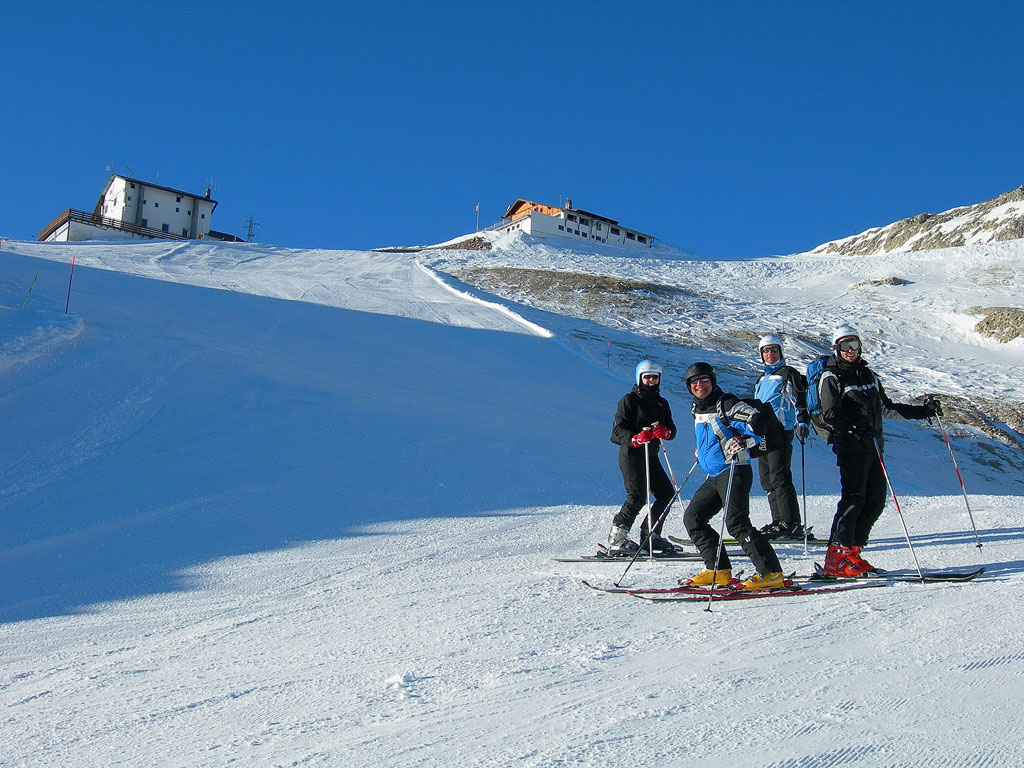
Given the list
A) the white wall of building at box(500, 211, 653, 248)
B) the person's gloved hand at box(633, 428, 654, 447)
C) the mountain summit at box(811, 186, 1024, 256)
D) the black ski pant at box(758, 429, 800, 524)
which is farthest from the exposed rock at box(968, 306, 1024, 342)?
the white wall of building at box(500, 211, 653, 248)

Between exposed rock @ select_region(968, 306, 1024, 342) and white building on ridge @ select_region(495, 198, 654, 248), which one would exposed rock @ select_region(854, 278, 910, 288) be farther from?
white building on ridge @ select_region(495, 198, 654, 248)

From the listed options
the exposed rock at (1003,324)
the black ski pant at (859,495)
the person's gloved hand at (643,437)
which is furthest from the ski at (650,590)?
the exposed rock at (1003,324)

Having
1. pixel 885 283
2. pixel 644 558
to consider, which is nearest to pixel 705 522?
pixel 644 558

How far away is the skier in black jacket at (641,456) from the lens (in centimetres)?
647

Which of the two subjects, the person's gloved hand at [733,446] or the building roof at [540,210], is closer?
the person's gloved hand at [733,446]

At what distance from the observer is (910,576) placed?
5.19m

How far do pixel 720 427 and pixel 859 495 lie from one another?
55.9 inches

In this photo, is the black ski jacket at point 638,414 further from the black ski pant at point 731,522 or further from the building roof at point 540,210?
the building roof at point 540,210

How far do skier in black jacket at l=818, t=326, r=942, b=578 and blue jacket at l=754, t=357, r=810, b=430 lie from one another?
1.01 m

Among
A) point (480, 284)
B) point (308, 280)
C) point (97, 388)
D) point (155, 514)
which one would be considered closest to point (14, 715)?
point (155, 514)

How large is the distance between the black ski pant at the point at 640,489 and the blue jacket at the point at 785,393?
4.45 feet

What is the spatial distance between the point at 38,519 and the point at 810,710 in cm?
700

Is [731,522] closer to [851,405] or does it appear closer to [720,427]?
[720,427]

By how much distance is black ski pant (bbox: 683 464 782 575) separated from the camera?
5109 mm
